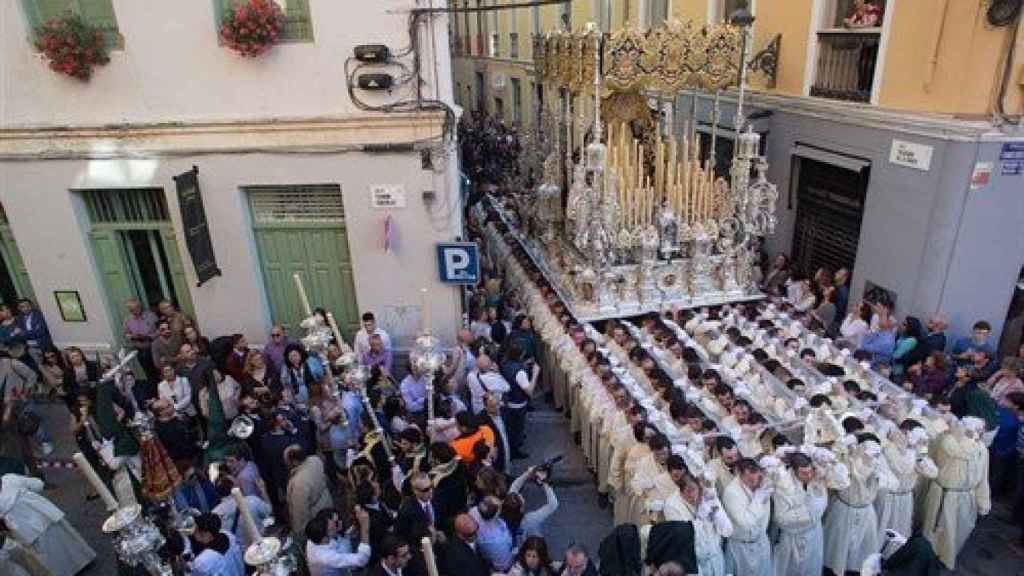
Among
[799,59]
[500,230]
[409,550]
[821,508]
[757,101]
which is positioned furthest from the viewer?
[500,230]

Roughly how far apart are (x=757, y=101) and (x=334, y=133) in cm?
736

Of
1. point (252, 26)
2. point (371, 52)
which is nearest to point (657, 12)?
point (371, 52)

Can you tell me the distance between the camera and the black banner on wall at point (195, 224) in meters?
8.34

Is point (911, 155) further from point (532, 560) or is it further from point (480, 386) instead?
point (532, 560)

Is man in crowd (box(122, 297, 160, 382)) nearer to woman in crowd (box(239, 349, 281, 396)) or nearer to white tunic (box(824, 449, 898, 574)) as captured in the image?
woman in crowd (box(239, 349, 281, 396))

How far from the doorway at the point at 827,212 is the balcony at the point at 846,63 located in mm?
961

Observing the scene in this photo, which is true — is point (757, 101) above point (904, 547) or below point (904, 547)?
above

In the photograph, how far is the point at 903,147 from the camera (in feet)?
28.2

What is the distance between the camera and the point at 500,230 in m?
13.1

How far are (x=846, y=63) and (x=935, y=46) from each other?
1.79 m

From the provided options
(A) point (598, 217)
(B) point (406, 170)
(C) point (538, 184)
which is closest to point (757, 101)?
(C) point (538, 184)

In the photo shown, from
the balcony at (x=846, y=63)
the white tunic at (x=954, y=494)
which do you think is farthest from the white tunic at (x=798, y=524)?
the balcony at (x=846, y=63)

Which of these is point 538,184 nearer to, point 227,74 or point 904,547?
point 227,74

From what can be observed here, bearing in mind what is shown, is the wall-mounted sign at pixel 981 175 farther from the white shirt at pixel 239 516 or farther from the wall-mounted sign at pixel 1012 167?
the white shirt at pixel 239 516
